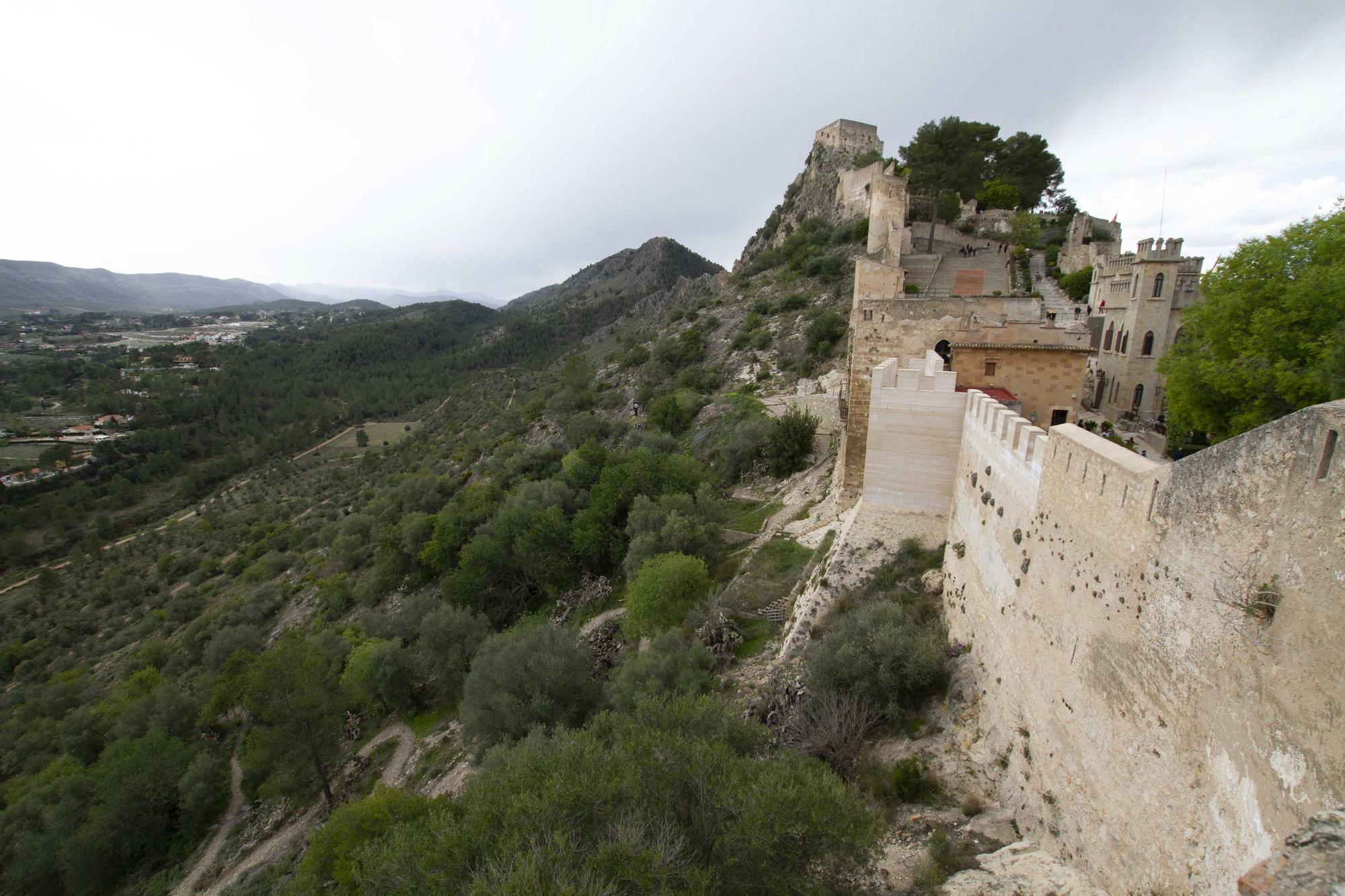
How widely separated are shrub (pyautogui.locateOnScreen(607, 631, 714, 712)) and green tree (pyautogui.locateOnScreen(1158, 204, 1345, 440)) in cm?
1137

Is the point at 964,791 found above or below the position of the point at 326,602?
above

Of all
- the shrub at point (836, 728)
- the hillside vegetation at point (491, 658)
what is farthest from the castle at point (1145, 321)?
the shrub at point (836, 728)

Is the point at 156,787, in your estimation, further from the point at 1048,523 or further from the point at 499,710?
the point at 1048,523

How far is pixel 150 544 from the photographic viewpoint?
159ft

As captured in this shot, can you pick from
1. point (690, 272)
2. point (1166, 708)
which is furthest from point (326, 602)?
point (690, 272)

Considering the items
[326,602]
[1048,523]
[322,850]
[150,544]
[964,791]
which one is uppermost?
[1048,523]

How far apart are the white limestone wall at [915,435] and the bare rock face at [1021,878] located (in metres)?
6.11

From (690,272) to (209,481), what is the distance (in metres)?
82.8

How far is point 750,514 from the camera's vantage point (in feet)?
67.9

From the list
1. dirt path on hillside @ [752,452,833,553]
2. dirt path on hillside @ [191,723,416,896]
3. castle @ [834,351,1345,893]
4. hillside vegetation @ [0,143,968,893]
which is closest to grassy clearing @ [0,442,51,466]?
hillside vegetation @ [0,143,968,893]

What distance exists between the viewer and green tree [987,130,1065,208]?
41531mm

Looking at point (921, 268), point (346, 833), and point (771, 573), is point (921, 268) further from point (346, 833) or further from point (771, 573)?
point (346, 833)

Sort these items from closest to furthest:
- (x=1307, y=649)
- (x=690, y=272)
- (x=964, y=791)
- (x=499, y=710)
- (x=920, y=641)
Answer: (x=1307, y=649) → (x=964, y=791) → (x=920, y=641) → (x=499, y=710) → (x=690, y=272)

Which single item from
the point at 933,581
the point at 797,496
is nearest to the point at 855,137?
the point at 797,496
